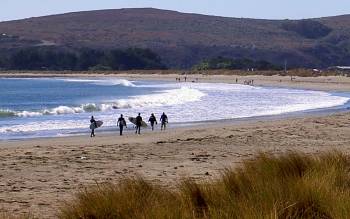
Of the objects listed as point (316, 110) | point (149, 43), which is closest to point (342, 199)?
point (316, 110)

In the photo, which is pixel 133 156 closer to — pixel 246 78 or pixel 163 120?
pixel 163 120

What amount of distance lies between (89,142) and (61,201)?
10802mm

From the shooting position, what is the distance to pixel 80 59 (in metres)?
160

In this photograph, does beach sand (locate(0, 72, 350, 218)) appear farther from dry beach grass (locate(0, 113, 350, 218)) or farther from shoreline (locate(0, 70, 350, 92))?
shoreline (locate(0, 70, 350, 92))

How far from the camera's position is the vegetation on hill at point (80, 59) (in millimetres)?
151000

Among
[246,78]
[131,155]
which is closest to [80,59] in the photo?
[246,78]

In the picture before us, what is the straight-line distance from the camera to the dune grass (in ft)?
19.6

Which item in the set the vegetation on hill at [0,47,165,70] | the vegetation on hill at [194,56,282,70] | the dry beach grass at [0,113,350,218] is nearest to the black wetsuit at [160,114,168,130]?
the dry beach grass at [0,113,350,218]

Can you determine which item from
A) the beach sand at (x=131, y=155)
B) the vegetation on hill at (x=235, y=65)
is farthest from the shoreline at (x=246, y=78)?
the beach sand at (x=131, y=155)

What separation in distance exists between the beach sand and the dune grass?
70.8 inches

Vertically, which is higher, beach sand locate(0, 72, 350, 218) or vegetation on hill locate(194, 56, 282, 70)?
beach sand locate(0, 72, 350, 218)

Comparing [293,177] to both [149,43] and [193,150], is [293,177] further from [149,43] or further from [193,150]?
[149,43]

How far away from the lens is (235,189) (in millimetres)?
7180

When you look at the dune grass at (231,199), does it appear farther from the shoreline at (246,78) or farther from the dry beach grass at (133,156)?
the shoreline at (246,78)
